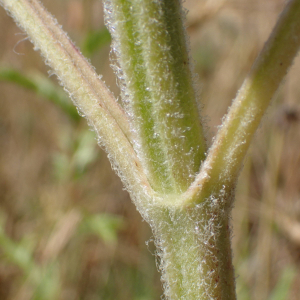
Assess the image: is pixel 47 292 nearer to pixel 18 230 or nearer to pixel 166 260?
pixel 166 260

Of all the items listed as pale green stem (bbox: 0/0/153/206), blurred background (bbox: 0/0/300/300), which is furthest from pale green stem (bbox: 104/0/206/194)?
blurred background (bbox: 0/0/300/300)

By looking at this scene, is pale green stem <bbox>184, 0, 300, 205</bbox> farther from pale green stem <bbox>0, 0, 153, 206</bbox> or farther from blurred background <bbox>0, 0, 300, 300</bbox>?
blurred background <bbox>0, 0, 300, 300</bbox>

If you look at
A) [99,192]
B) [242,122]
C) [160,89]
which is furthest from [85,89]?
[99,192]

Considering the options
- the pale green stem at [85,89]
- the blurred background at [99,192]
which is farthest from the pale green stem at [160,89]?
the blurred background at [99,192]

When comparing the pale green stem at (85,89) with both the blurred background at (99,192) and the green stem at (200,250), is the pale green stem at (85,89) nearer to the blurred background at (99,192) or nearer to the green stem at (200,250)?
the green stem at (200,250)

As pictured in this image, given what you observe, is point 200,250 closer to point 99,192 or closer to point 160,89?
point 160,89

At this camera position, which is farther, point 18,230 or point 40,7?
point 18,230

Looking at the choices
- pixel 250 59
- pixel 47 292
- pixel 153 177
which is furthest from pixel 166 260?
pixel 250 59
